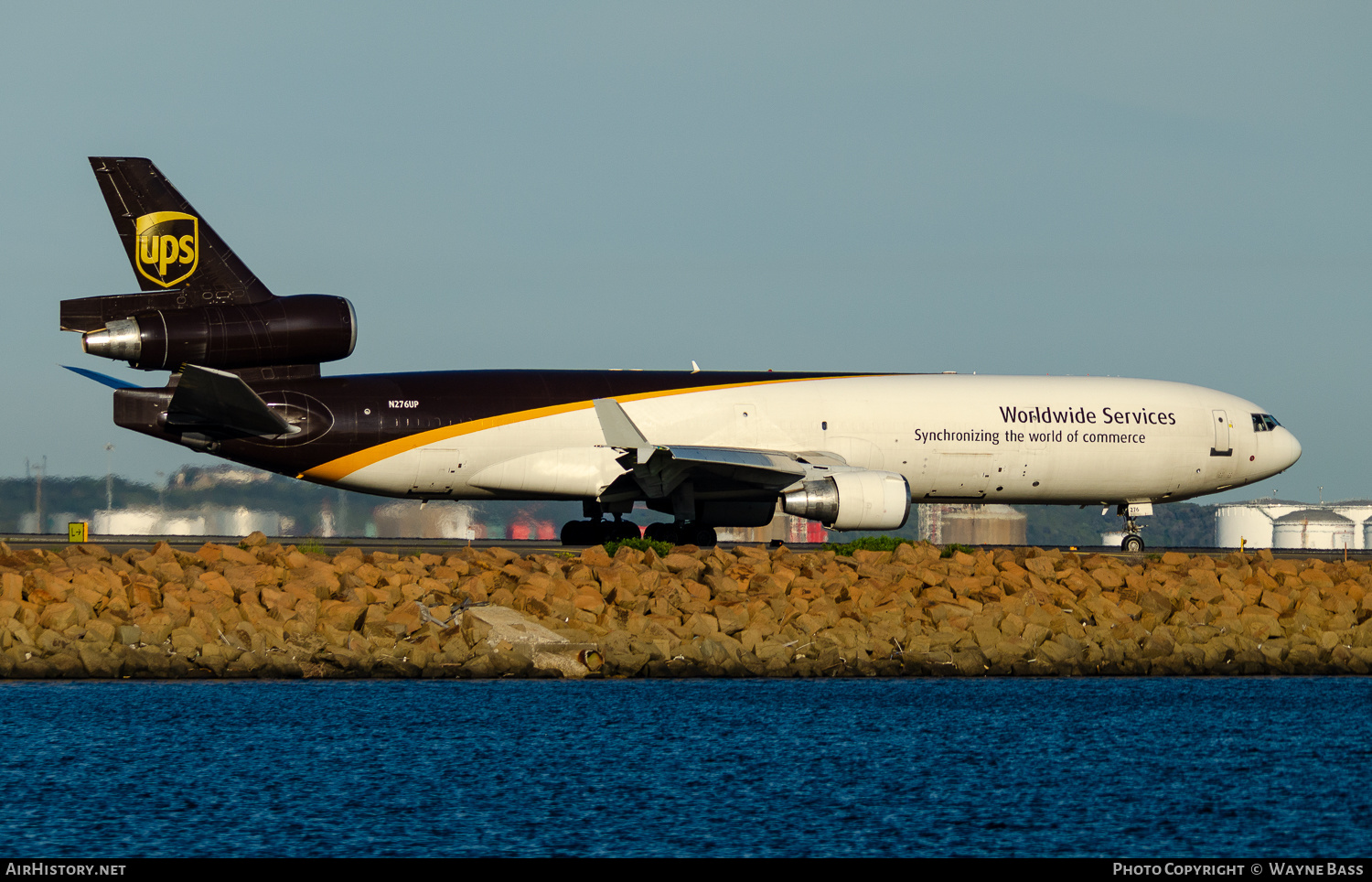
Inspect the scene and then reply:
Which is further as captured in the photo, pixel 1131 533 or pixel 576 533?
pixel 1131 533

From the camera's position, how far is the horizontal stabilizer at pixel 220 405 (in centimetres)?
2980

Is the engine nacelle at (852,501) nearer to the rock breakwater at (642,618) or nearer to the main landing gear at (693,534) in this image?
the main landing gear at (693,534)

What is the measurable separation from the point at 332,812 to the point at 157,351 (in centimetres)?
2016

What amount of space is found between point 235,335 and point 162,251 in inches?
102

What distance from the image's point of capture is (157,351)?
100 feet

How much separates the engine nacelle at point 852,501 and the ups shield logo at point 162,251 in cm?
1446

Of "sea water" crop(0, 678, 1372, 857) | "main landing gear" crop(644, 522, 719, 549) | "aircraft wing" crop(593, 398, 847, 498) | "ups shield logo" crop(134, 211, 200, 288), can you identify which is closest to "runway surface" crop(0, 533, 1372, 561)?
"main landing gear" crop(644, 522, 719, 549)

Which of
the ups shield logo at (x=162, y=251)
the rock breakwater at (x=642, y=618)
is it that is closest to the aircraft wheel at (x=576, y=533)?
the rock breakwater at (x=642, y=618)

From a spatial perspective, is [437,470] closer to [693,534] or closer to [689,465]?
[689,465]

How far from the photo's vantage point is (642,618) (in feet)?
72.7

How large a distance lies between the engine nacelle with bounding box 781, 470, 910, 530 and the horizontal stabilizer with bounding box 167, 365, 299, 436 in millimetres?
11688

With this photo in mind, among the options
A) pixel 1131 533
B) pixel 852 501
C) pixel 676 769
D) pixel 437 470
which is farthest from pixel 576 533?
pixel 676 769

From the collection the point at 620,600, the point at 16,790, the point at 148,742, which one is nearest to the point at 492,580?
the point at 620,600
